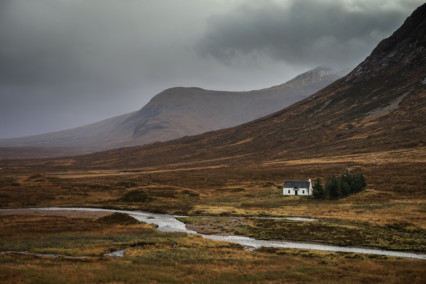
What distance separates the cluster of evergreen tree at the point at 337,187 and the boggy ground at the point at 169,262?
54.5 metres

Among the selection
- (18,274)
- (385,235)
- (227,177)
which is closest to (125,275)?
(18,274)

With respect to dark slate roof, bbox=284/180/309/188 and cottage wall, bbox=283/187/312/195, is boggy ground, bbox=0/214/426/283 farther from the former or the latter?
dark slate roof, bbox=284/180/309/188

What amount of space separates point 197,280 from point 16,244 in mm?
26733

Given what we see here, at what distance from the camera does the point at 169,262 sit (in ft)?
102

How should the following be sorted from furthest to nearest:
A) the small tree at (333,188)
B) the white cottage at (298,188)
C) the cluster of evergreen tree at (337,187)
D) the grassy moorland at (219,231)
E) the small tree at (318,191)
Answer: the white cottage at (298,188), the small tree at (318,191), the cluster of evergreen tree at (337,187), the small tree at (333,188), the grassy moorland at (219,231)

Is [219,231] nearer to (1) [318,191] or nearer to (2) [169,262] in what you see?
(2) [169,262]

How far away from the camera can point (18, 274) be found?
2284 centimetres

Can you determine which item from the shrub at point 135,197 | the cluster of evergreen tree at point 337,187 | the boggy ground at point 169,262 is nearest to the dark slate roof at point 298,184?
the cluster of evergreen tree at point 337,187

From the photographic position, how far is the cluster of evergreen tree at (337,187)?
89500 mm

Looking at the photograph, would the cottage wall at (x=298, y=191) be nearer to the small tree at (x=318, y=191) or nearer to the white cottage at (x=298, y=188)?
the white cottage at (x=298, y=188)

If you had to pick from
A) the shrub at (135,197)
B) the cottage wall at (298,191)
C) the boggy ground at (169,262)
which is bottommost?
the cottage wall at (298,191)

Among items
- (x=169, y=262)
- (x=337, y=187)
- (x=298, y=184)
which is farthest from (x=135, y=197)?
(x=169, y=262)

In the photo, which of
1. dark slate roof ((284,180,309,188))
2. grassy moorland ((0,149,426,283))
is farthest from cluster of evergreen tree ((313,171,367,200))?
dark slate roof ((284,180,309,188))

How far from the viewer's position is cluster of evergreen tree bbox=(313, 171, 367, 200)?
89500 mm
